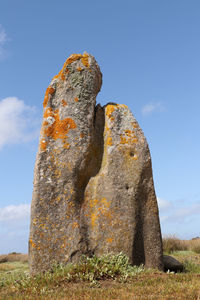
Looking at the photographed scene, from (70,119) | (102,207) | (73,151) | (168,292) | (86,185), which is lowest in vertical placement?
(168,292)

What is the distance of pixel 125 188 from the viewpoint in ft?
31.1

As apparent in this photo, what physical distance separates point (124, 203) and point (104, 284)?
259 cm

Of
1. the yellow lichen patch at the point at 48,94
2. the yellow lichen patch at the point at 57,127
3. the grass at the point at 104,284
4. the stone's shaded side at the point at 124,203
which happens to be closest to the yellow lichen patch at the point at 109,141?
the stone's shaded side at the point at 124,203

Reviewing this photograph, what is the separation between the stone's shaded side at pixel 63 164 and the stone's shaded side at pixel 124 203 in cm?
44

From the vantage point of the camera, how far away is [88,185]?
31.9ft

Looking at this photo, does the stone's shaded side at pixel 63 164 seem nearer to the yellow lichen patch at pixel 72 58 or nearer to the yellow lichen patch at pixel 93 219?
the yellow lichen patch at pixel 72 58

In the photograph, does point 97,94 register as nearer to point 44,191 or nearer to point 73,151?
point 73,151

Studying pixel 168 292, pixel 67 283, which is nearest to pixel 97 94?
pixel 67 283

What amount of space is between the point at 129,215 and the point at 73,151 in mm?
2349

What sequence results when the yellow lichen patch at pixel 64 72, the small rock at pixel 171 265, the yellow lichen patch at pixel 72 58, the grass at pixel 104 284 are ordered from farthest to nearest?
the yellow lichen patch at pixel 72 58, the yellow lichen patch at pixel 64 72, the small rock at pixel 171 265, the grass at pixel 104 284

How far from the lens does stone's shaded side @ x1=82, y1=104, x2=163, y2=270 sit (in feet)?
29.9

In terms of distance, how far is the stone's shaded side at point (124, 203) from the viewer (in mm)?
9109

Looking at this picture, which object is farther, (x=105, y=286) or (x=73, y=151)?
(x=73, y=151)

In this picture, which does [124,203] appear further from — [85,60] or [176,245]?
[176,245]
